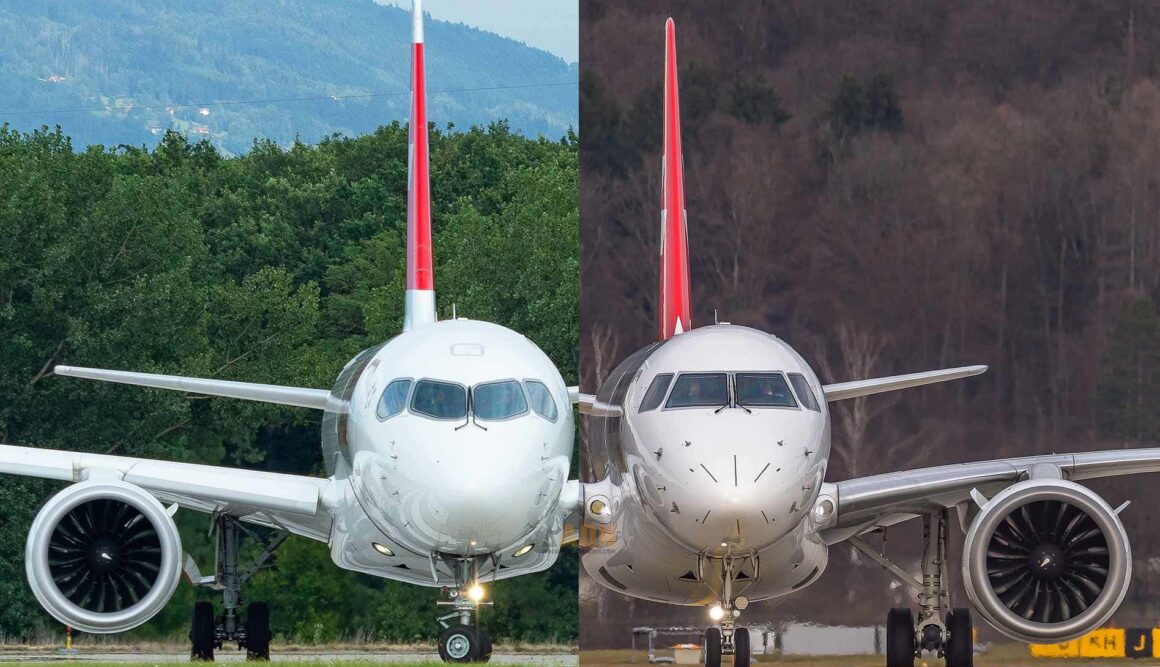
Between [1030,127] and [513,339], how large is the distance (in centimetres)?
1614

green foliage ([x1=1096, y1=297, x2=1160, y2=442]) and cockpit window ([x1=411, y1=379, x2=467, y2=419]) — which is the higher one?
green foliage ([x1=1096, y1=297, x2=1160, y2=442])

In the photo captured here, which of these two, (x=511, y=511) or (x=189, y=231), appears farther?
(x=189, y=231)

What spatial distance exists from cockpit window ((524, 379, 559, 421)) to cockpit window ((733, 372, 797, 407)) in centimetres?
148

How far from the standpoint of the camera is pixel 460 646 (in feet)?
52.0

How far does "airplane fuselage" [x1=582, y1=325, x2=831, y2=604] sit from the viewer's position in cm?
1509

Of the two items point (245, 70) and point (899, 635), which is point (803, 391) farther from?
point (245, 70)

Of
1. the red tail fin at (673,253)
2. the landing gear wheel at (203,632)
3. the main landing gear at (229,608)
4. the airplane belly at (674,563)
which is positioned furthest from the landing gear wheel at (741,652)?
the landing gear wheel at (203,632)

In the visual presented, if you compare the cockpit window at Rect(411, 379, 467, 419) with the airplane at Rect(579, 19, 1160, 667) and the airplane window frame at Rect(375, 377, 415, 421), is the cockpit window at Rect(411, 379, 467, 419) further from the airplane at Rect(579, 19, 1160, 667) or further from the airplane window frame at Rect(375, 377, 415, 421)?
the airplane at Rect(579, 19, 1160, 667)

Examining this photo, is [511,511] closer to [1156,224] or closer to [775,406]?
[775,406]

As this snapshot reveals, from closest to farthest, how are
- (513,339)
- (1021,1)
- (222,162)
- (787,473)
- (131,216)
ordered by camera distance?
(787,473) → (513,339) → (1021,1) → (131,216) → (222,162)

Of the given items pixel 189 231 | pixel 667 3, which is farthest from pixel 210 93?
pixel 667 3

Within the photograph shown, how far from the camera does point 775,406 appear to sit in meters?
15.5

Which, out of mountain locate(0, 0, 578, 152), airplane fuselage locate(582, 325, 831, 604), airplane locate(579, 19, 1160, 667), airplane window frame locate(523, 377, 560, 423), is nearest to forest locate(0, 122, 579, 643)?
airplane locate(579, 19, 1160, 667)

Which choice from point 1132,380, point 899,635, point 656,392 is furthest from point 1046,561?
point 1132,380
